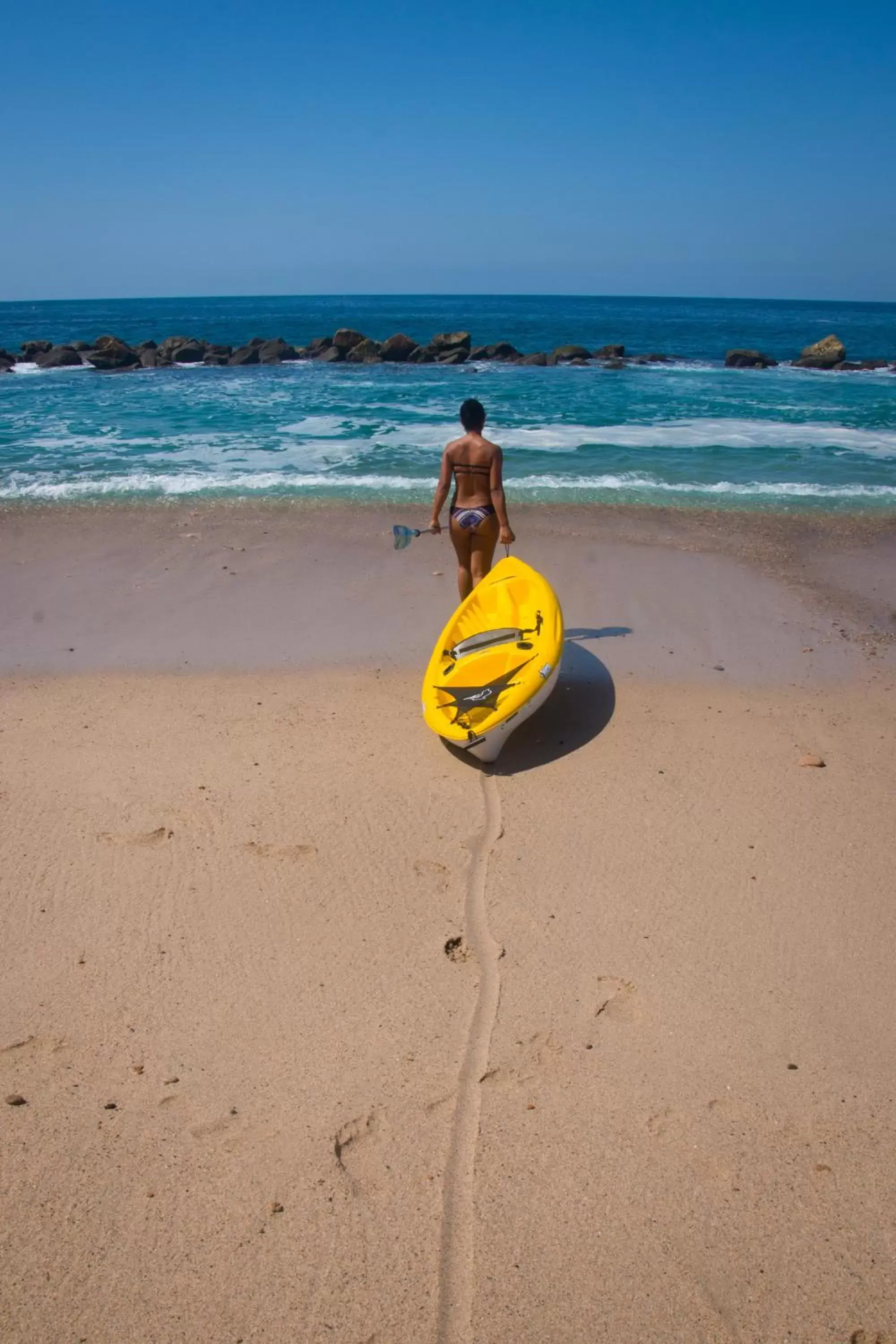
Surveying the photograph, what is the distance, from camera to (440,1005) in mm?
3475

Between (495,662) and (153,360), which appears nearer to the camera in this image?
(495,662)

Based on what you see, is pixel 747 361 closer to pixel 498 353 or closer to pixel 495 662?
pixel 498 353

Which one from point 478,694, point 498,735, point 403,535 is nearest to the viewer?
point 498,735

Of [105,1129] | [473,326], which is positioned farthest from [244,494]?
[473,326]

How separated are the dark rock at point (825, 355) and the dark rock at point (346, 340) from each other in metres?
16.4

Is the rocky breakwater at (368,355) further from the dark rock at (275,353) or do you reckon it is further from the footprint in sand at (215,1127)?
the footprint in sand at (215,1127)

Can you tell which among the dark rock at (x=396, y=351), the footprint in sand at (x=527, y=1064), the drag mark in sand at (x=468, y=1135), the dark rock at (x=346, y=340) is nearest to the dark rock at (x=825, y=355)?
the dark rock at (x=396, y=351)

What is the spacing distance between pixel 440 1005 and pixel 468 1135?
60 centimetres

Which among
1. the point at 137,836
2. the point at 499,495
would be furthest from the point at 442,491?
the point at 137,836

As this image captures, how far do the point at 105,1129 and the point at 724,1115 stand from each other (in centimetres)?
212

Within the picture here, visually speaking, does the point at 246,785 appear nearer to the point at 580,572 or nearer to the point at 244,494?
the point at 580,572

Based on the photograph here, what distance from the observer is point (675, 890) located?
4.12 meters

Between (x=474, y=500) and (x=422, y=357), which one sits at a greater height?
(x=474, y=500)

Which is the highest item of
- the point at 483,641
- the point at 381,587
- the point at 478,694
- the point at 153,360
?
the point at 153,360
